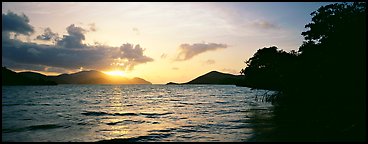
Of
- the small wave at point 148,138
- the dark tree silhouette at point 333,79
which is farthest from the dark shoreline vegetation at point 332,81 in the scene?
the small wave at point 148,138

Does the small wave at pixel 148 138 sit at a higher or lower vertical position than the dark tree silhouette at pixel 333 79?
lower

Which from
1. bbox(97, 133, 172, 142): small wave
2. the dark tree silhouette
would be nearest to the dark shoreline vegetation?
the dark tree silhouette

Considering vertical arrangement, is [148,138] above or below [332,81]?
below

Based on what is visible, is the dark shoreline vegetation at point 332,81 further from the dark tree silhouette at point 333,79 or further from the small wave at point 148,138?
the small wave at point 148,138

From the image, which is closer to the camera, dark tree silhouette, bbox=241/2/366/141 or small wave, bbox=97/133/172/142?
small wave, bbox=97/133/172/142

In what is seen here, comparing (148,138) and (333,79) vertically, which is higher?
(333,79)

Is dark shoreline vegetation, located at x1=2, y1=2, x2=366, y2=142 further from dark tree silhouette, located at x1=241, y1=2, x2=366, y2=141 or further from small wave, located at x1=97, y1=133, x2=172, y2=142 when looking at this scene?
small wave, located at x1=97, y1=133, x2=172, y2=142

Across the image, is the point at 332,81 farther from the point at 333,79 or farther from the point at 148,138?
the point at 148,138

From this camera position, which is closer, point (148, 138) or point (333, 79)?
point (148, 138)

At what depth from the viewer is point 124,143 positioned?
18.2 m

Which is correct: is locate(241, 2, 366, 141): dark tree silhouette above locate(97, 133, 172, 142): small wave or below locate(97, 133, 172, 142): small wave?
above

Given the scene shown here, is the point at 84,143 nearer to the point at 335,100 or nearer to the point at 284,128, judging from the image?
the point at 284,128

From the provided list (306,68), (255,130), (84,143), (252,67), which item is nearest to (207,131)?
(255,130)

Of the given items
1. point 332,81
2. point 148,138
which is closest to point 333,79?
point 332,81
